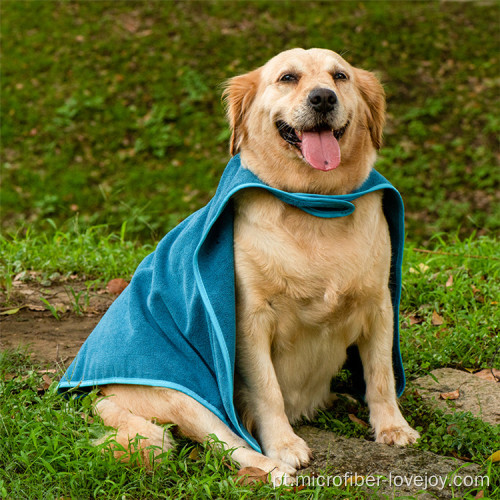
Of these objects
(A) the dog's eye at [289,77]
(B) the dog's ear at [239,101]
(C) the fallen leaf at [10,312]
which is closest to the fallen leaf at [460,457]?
(B) the dog's ear at [239,101]

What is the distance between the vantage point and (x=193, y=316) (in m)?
2.60

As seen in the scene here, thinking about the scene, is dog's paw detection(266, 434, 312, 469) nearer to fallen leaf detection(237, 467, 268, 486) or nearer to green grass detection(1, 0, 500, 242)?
fallen leaf detection(237, 467, 268, 486)

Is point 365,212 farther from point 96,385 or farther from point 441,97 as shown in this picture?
point 441,97

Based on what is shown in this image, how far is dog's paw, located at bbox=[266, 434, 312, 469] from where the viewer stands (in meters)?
2.45

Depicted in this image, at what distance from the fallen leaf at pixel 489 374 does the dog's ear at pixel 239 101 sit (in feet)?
5.62

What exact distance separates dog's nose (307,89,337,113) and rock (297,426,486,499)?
1.41 m

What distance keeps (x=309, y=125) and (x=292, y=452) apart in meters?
1.35

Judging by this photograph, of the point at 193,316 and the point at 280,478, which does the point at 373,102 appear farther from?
the point at 280,478

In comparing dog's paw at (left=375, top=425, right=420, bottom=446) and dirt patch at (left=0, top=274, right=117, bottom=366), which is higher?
dog's paw at (left=375, top=425, right=420, bottom=446)

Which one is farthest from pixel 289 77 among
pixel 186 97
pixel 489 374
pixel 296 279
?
pixel 186 97

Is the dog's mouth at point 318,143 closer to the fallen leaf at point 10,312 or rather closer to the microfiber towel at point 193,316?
the microfiber towel at point 193,316

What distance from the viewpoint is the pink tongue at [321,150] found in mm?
2545

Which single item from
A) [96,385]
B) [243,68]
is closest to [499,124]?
[243,68]

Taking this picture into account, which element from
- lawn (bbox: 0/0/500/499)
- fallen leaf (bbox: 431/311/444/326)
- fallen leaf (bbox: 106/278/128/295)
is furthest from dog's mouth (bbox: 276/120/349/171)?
fallen leaf (bbox: 106/278/128/295)
